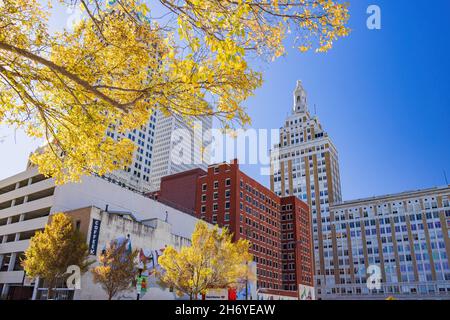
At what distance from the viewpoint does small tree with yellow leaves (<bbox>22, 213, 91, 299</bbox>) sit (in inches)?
1281

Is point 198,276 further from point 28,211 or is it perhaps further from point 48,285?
point 28,211

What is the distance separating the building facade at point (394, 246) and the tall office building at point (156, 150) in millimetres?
53157

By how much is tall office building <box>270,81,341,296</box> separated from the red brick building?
17.4 metres

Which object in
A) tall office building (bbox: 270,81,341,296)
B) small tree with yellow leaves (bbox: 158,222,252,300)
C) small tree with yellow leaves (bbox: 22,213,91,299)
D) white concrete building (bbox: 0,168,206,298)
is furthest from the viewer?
tall office building (bbox: 270,81,341,296)

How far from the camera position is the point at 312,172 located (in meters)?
121

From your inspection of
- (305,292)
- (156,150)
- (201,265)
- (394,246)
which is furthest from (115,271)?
(156,150)

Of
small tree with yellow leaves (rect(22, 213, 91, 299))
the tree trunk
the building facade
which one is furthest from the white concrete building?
the building facade

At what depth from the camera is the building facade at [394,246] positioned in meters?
92.9

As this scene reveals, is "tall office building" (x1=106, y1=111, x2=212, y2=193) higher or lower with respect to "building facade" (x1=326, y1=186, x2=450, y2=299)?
higher

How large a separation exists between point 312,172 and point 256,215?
4844cm

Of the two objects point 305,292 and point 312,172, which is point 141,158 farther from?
point 305,292

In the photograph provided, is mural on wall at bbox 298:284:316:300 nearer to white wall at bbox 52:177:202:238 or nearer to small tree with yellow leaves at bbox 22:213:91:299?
white wall at bbox 52:177:202:238

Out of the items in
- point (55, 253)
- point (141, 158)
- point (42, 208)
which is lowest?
point (55, 253)

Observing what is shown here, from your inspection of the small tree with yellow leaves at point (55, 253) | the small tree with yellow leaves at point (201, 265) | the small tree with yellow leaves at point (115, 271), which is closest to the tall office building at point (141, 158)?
the small tree with yellow leaves at point (115, 271)
